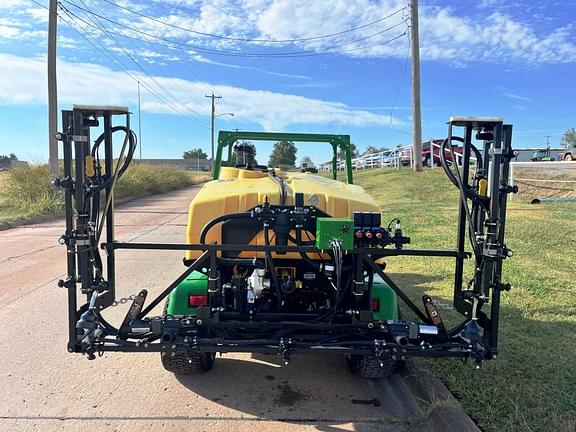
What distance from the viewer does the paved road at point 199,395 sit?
317 cm

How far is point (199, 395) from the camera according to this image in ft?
11.6

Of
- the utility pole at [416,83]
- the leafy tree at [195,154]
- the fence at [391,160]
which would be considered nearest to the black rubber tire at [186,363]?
the utility pole at [416,83]

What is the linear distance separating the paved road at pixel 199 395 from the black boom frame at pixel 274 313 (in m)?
0.52

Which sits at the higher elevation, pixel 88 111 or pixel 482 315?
pixel 88 111

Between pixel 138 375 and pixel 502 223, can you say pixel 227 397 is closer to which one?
pixel 138 375

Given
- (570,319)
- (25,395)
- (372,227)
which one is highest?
(372,227)

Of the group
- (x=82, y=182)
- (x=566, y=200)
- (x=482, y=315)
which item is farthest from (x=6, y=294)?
(x=566, y=200)

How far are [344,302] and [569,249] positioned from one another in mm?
6019

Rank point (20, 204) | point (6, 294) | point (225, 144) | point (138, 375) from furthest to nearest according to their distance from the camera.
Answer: point (20, 204), point (6, 294), point (225, 144), point (138, 375)

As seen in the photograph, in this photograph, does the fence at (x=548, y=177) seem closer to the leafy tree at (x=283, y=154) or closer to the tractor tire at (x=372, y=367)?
the leafy tree at (x=283, y=154)

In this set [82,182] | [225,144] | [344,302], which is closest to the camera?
[82,182]

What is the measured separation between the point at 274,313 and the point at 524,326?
2590 millimetres

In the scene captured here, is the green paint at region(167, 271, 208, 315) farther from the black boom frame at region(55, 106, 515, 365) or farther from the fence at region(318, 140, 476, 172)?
the fence at region(318, 140, 476, 172)

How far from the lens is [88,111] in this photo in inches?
124
